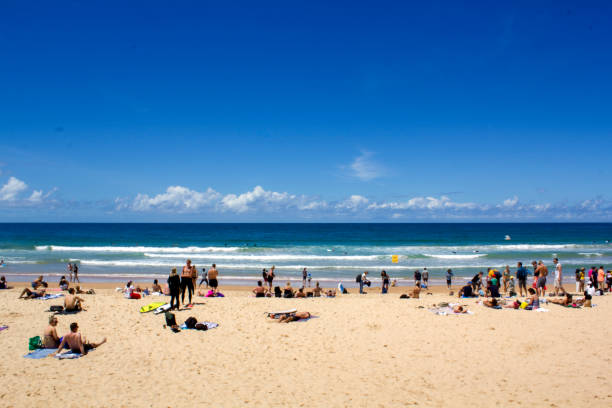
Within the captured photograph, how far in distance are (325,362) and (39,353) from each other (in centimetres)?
633

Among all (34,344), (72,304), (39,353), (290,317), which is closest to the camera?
(39,353)

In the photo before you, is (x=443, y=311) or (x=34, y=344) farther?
(x=443, y=311)

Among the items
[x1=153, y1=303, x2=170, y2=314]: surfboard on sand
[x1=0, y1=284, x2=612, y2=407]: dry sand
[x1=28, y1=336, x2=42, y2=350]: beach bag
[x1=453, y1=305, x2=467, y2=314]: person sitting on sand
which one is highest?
[x1=28, y1=336, x2=42, y2=350]: beach bag

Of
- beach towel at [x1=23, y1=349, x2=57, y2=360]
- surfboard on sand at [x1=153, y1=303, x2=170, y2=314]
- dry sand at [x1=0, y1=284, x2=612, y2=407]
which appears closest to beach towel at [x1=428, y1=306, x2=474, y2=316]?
dry sand at [x1=0, y1=284, x2=612, y2=407]

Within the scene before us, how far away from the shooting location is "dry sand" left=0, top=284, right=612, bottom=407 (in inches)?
256

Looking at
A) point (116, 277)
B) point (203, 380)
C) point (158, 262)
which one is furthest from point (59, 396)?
point (158, 262)

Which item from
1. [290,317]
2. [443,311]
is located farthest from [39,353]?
[443,311]

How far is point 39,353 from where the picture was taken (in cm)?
830

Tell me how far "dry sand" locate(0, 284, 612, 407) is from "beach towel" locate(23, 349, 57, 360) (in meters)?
0.23

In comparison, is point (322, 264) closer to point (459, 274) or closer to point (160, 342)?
point (459, 274)

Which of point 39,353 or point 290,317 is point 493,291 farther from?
point 39,353

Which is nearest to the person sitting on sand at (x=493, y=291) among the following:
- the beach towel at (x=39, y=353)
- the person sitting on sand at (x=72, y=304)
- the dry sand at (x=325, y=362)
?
the dry sand at (x=325, y=362)

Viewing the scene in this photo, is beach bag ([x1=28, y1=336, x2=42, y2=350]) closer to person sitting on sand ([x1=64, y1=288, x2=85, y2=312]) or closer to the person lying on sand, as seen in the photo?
person sitting on sand ([x1=64, y1=288, x2=85, y2=312])

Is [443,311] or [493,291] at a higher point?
[493,291]
